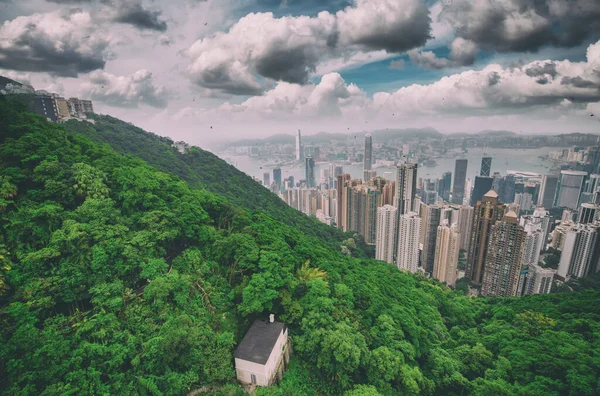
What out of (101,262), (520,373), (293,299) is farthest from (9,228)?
(520,373)

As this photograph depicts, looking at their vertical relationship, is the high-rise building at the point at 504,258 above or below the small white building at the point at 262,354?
below

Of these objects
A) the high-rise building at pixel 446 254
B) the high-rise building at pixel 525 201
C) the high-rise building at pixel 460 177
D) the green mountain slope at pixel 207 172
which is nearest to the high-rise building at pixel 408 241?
the high-rise building at pixel 446 254

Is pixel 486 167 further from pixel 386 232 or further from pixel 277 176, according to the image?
pixel 386 232

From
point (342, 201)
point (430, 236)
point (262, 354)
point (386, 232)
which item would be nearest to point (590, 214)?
point (430, 236)

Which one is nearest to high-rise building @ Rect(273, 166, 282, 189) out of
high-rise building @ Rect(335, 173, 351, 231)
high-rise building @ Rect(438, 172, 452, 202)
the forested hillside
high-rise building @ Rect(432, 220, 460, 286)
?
high-rise building @ Rect(335, 173, 351, 231)

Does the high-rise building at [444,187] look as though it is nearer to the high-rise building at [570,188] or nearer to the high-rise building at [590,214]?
the high-rise building at [570,188]

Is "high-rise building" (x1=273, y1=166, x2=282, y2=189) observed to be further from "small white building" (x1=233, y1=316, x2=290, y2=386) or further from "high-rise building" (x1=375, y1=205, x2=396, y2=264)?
"small white building" (x1=233, y1=316, x2=290, y2=386)

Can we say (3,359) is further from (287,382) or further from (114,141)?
(114,141)
